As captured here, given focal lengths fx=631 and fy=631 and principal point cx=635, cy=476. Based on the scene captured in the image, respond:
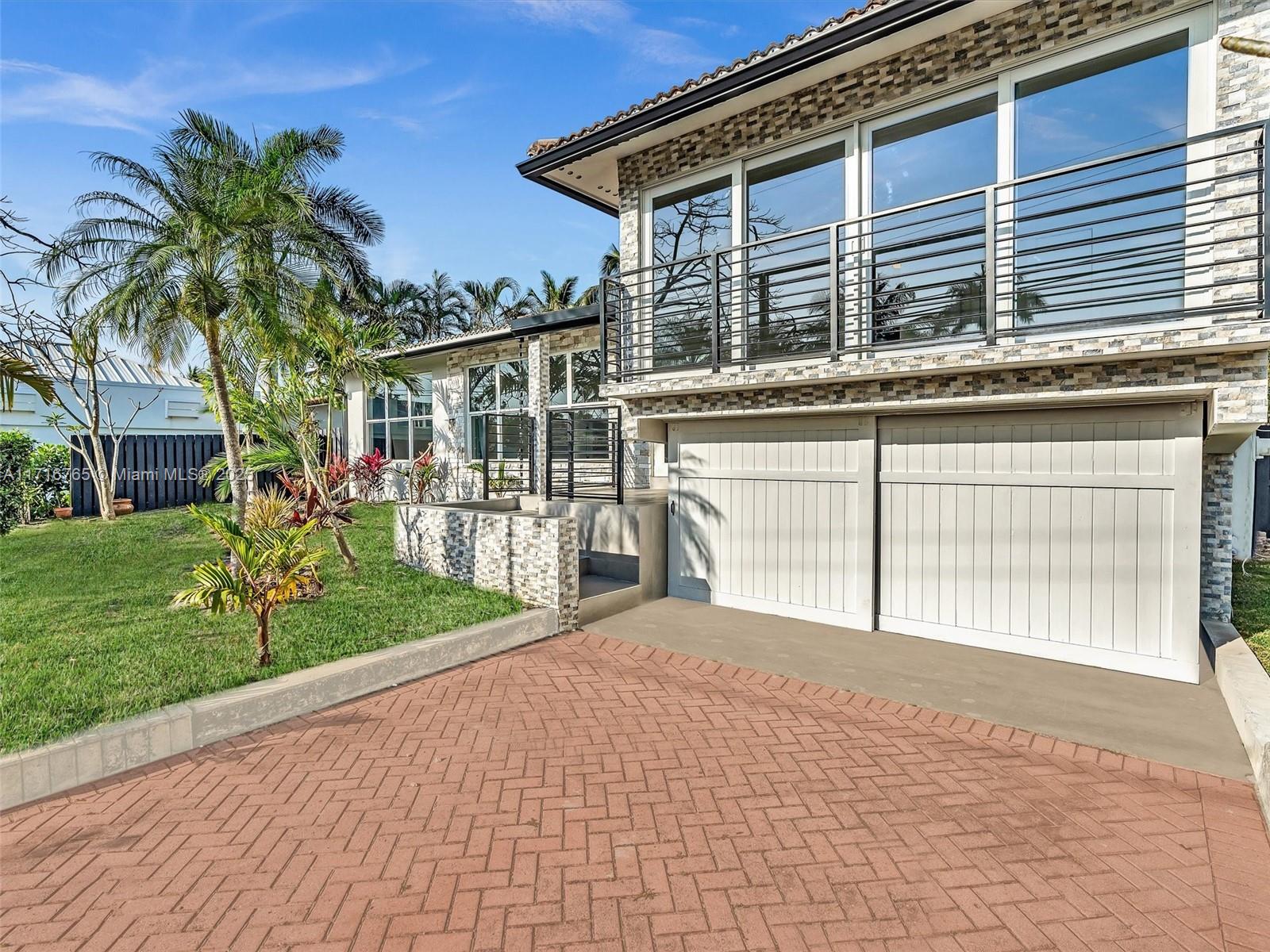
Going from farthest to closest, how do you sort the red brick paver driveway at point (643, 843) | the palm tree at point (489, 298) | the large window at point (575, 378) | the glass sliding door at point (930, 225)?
the palm tree at point (489, 298)
the large window at point (575, 378)
the glass sliding door at point (930, 225)
the red brick paver driveway at point (643, 843)

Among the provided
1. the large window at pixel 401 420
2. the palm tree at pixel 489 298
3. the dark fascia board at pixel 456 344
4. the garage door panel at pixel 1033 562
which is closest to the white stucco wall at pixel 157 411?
the large window at pixel 401 420

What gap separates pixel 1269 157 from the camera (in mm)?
4844

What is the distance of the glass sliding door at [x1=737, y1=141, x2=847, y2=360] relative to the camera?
22.6 ft

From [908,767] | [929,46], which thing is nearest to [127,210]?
[929,46]

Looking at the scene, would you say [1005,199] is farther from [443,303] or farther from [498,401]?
[443,303]

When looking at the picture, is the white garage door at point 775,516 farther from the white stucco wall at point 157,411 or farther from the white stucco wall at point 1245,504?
the white stucco wall at point 157,411

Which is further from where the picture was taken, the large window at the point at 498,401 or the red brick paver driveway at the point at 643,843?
the large window at the point at 498,401

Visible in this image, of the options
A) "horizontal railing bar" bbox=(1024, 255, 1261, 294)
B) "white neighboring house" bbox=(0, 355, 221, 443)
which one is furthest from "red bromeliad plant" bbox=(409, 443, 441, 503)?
"white neighboring house" bbox=(0, 355, 221, 443)

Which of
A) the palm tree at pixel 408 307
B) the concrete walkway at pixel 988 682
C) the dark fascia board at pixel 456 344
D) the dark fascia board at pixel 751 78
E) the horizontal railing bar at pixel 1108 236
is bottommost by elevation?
the concrete walkway at pixel 988 682

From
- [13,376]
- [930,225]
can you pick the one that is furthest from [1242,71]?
[13,376]

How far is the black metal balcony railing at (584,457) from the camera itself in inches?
382

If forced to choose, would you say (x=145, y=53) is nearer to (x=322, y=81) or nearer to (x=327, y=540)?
(x=322, y=81)

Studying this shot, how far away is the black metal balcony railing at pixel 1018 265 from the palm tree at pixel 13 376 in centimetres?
541

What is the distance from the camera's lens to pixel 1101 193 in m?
5.49
